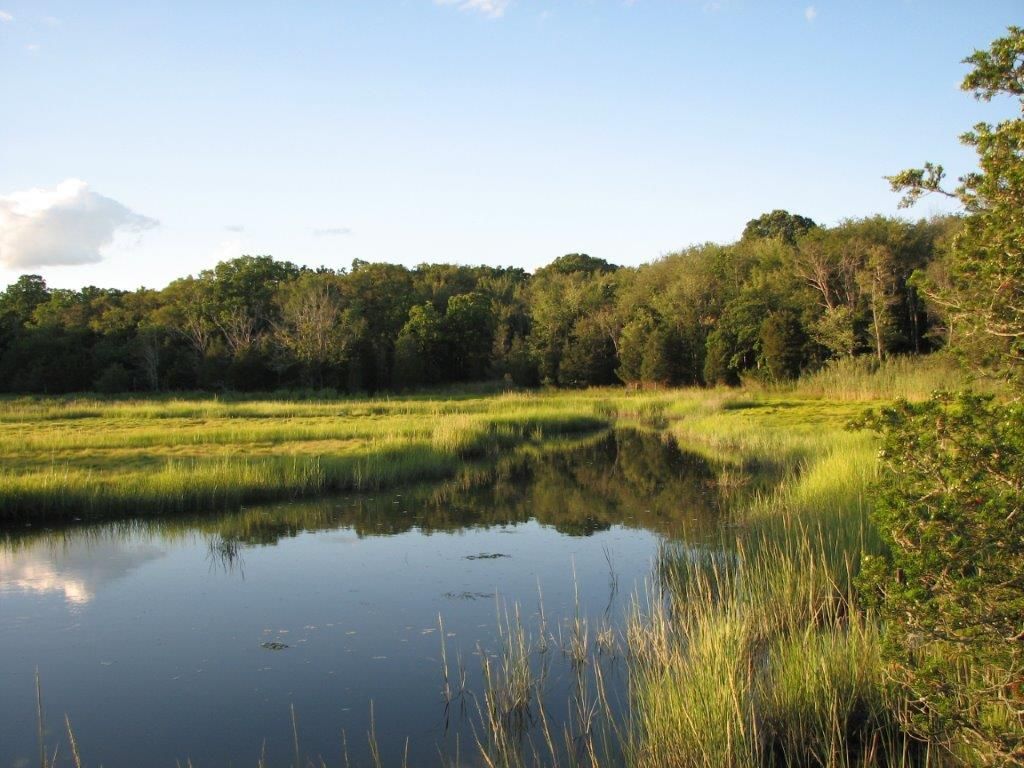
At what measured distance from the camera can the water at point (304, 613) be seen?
634 centimetres

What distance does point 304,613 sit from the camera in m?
9.29

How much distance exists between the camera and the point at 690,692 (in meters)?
4.95

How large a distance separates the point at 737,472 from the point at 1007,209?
575 inches

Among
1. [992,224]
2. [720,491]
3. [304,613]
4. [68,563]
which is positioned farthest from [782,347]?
[992,224]

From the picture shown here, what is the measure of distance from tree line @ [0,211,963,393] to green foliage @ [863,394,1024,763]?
121 feet

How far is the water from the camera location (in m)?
6.34

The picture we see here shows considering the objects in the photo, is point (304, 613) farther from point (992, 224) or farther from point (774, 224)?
point (774, 224)

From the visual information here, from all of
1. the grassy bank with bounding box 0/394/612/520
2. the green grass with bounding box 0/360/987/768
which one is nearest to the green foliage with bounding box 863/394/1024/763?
the green grass with bounding box 0/360/987/768

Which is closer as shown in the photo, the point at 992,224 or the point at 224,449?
the point at 992,224

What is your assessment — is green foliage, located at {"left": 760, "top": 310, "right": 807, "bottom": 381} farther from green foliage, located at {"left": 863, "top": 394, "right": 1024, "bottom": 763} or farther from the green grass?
green foliage, located at {"left": 863, "top": 394, "right": 1024, "bottom": 763}

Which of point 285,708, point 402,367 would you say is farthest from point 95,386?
point 285,708

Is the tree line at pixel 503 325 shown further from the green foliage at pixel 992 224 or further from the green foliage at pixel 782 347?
the green foliage at pixel 992 224

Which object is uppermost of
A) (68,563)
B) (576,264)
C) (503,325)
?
(576,264)

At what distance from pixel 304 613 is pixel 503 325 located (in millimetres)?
45607
